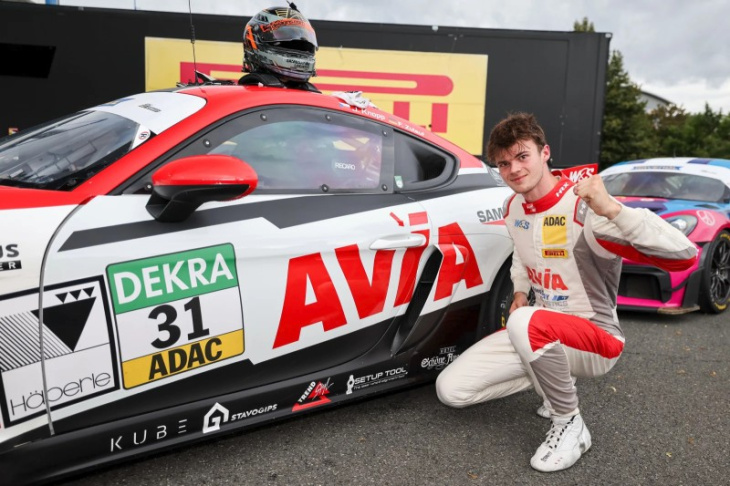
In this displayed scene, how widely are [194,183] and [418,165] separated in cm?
115

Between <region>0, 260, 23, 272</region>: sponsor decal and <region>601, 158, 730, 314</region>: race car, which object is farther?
<region>601, 158, 730, 314</region>: race car

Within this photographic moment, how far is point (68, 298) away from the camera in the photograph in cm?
157

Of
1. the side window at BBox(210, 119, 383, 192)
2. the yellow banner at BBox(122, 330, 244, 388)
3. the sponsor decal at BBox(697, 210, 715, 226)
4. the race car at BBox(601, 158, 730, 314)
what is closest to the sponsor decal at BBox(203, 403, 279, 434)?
the yellow banner at BBox(122, 330, 244, 388)

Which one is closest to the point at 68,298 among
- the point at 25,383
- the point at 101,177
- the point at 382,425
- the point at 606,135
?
the point at 25,383

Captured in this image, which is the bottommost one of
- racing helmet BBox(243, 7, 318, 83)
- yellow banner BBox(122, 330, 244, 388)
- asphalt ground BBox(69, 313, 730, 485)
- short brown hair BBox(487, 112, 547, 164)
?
asphalt ground BBox(69, 313, 730, 485)

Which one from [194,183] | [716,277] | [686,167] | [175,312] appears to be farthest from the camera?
[686,167]

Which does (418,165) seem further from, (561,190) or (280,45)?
(280,45)

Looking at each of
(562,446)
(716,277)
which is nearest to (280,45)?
(562,446)

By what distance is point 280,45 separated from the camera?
99.1 inches

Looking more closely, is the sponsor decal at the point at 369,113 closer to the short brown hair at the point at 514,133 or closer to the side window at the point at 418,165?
the side window at the point at 418,165

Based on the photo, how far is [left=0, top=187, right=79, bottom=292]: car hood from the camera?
4.91ft

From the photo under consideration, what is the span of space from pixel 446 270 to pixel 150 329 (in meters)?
1.21

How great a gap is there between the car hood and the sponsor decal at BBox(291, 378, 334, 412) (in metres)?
0.96

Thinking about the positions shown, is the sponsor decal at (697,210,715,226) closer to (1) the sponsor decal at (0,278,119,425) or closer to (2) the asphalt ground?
(2) the asphalt ground
